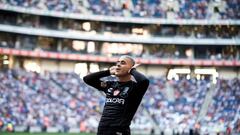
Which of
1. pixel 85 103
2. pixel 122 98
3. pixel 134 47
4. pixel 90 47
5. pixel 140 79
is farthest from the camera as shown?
pixel 134 47

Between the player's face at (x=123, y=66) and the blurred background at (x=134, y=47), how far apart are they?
35024mm

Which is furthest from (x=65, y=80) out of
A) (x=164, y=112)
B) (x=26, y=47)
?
(x=164, y=112)

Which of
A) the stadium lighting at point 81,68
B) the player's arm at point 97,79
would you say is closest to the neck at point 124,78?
the player's arm at point 97,79

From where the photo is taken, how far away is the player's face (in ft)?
23.2

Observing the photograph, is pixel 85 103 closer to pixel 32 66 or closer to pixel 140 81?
pixel 32 66

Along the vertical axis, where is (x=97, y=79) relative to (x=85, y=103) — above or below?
above

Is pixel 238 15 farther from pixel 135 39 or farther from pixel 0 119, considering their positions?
pixel 0 119

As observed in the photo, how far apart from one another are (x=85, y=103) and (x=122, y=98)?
1383 inches

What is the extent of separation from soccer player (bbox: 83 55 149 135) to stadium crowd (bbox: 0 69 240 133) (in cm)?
2793

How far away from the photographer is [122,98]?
7.11 meters

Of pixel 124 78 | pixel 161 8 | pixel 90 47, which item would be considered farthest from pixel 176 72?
pixel 124 78

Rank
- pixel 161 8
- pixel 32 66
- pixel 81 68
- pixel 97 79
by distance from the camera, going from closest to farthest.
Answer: pixel 97 79
pixel 32 66
pixel 161 8
pixel 81 68

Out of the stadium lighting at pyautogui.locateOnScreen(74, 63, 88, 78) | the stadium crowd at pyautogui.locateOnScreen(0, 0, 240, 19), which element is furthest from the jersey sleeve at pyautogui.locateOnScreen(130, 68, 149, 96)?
the stadium lighting at pyautogui.locateOnScreen(74, 63, 88, 78)

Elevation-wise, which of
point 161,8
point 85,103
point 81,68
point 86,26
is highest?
point 161,8
